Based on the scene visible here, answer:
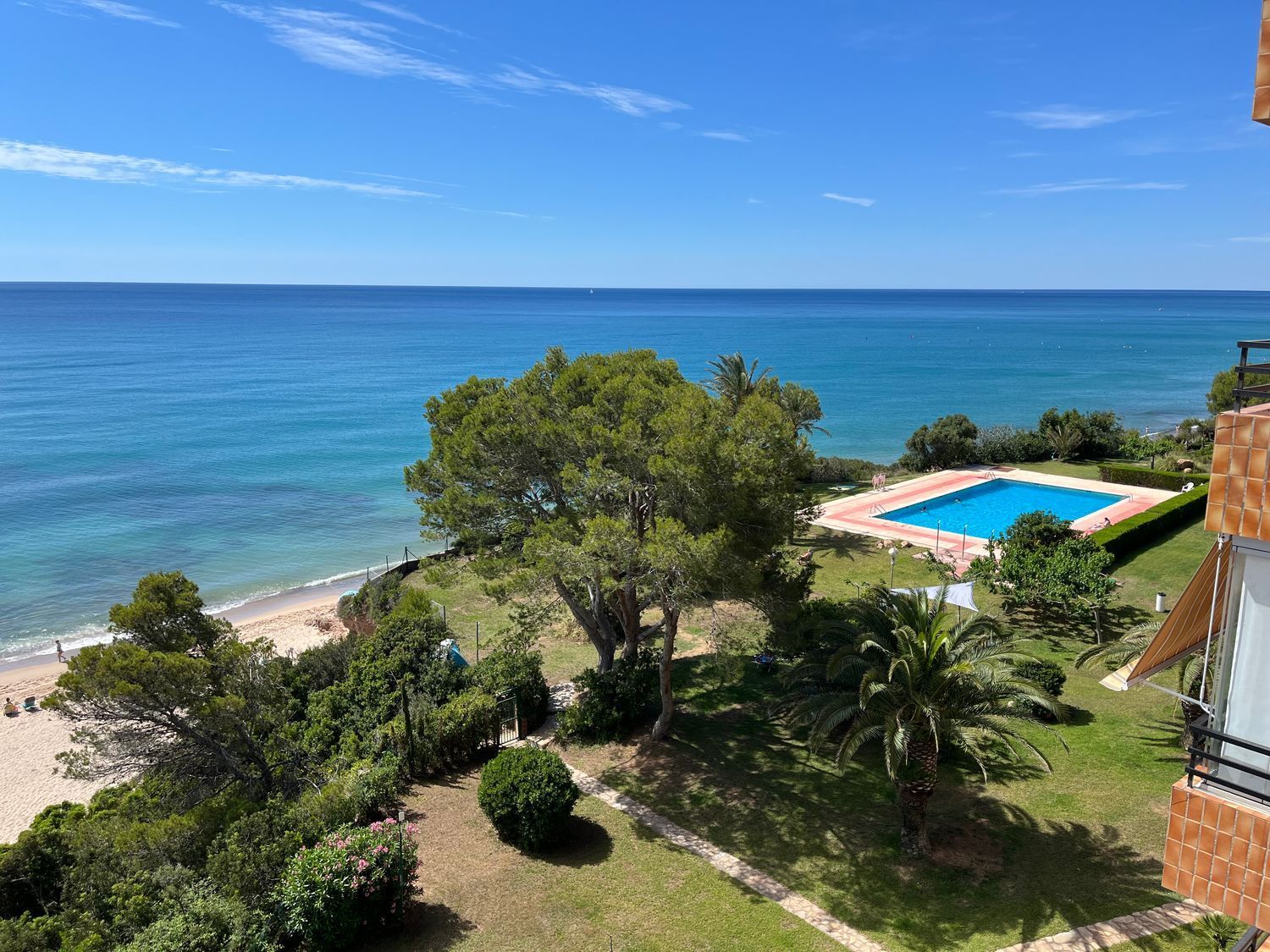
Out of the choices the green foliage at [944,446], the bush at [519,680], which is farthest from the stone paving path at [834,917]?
the green foliage at [944,446]

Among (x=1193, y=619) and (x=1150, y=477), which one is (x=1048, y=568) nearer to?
(x=1193, y=619)

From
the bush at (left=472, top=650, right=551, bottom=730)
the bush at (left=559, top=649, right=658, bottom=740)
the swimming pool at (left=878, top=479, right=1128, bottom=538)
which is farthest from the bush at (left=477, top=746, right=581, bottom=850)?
the swimming pool at (left=878, top=479, right=1128, bottom=538)

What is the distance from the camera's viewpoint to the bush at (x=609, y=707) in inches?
642

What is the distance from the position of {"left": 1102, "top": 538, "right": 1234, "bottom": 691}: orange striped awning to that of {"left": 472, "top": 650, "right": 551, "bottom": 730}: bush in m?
13.0

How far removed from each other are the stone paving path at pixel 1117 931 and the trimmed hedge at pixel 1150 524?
54.0ft

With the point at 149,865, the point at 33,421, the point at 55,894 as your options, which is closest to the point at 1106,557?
the point at 149,865

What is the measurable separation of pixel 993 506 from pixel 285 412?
61.7 metres

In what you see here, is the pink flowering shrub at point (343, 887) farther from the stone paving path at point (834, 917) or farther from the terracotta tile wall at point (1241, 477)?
the terracotta tile wall at point (1241, 477)

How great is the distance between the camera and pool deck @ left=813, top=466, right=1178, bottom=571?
28469mm

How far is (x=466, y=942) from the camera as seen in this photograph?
10570mm

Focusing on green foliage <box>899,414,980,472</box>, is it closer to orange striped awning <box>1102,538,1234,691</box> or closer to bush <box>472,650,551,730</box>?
bush <box>472,650,551,730</box>

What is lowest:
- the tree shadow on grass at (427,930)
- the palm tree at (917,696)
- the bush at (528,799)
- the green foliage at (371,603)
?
the green foliage at (371,603)

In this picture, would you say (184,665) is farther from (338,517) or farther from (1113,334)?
(1113,334)

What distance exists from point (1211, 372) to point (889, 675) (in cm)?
11436
